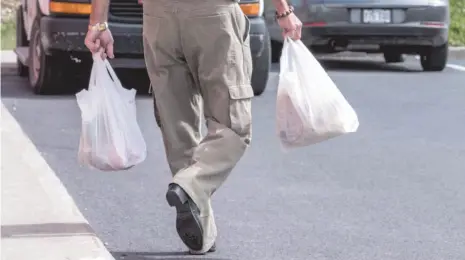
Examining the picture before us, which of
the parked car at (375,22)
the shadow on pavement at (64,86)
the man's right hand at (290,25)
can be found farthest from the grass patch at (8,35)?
the man's right hand at (290,25)

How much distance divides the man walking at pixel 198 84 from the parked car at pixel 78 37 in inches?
183

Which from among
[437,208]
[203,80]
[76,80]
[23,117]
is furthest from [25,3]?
[203,80]

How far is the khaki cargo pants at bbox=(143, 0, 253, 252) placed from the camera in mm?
4184

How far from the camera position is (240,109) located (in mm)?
4230

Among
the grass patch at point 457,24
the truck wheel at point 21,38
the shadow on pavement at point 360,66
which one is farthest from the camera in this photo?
the grass patch at point 457,24

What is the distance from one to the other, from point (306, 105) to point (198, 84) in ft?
1.31

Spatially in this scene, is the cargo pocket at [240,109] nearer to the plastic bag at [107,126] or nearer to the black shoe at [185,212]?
the black shoe at [185,212]

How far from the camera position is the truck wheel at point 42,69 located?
9492 millimetres

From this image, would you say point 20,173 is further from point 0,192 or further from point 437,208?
point 437,208

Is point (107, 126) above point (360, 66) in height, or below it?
above

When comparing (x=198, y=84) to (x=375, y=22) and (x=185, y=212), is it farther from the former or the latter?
(x=375, y=22)

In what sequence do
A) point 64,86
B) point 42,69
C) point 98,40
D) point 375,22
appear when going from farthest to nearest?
point 375,22
point 64,86
point 42,69
point 98,40

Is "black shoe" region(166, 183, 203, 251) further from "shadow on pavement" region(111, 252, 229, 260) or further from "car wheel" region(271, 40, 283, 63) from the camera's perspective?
"car wheel" region(271, 40, 283, 63)

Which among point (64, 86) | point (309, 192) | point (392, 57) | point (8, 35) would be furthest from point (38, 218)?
point (8, 35)
